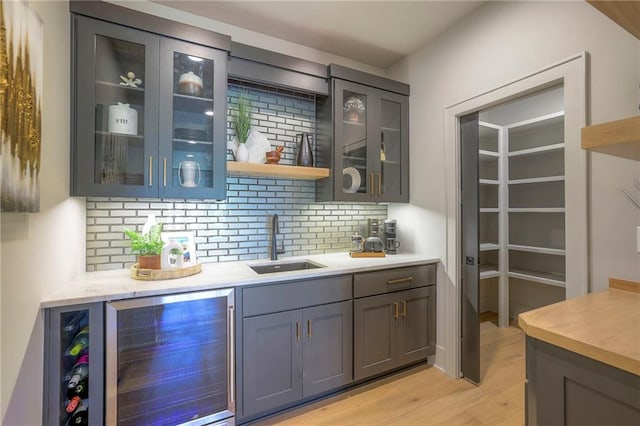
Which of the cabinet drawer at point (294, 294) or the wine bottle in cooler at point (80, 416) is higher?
the cabinet drawer at point (294, 294)

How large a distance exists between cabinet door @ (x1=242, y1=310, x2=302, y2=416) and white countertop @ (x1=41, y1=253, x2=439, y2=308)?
25 centimetres

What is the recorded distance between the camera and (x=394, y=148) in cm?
263

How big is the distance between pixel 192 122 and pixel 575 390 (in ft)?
7.37

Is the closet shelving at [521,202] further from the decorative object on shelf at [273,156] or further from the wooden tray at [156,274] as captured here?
the wooden tray at [156,274]

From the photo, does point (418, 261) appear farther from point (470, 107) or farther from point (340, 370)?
point (470, 107)

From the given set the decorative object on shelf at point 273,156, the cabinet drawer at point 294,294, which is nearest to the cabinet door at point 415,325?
the cabinet drawer at point 294,294

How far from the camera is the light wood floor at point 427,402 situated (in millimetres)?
1758

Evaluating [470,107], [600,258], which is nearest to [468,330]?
[600,258]

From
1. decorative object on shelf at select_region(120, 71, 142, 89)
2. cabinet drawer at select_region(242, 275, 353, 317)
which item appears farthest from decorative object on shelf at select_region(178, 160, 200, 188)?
cabinet drawer at select_region(242, 275, 353, 317)

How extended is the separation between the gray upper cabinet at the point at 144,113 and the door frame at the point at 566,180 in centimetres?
178

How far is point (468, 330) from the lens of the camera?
2223 millimetres

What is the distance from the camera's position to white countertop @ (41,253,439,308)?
1354mm

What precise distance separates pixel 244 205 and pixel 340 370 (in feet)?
4.72

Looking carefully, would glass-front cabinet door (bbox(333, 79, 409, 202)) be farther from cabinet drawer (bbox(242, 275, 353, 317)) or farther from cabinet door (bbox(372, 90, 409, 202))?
cabinet drawer (bbox(242, 275, 353, 317))
